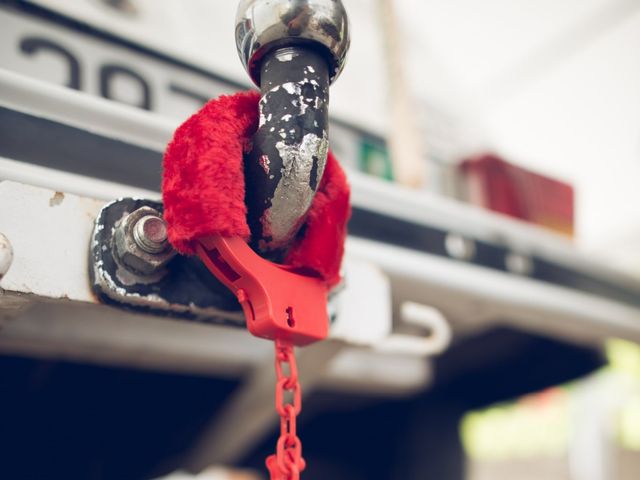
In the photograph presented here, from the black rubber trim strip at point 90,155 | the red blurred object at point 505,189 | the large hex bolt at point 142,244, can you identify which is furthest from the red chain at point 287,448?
the red blurred object at point 505,189

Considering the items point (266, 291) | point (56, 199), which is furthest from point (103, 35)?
point (266, 291)

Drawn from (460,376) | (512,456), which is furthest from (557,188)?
(512,456)

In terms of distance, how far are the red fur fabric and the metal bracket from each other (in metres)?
0.06

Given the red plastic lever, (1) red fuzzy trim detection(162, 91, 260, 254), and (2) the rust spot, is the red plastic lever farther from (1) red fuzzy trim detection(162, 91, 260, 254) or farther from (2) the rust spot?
(2) the rust spot

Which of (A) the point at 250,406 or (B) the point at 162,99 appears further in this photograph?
(A) the point at 250,406

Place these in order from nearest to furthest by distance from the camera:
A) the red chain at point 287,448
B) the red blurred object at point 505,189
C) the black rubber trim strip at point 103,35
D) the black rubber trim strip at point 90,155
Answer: the red chain at point 287,448 → the black rubber trim strip at point 90,155 → the black rubber trim strip at point 103,35 → the red blurred object at point 505,189

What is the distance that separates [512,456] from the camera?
10.2ft

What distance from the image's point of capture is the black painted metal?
45 cm

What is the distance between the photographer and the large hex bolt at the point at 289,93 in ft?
1.42

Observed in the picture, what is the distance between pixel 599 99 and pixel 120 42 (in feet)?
7.59

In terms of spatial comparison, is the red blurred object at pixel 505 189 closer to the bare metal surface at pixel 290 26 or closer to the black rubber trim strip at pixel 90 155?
the black rubber trim strip at pixel 90 155

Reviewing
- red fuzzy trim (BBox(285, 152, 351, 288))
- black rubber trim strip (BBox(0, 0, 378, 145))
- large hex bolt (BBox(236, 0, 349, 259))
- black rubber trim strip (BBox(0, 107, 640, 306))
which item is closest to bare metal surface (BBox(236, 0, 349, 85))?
large hex bolt (BBox(236, 0, 349, 259))

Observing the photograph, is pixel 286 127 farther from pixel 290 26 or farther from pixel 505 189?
pixel 505 189

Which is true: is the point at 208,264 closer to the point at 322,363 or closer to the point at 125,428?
the point at 322,363
